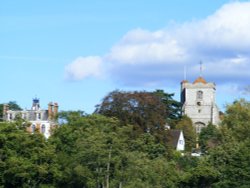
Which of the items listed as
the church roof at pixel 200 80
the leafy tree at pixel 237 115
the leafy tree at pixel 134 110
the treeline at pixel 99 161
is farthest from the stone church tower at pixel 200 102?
the treeline at pixel 99 161

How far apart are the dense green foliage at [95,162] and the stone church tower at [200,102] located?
68.5 metres

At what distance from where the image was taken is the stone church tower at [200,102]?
131250 mm

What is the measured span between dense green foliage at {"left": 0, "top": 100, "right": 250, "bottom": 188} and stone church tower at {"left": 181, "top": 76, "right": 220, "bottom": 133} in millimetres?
68527

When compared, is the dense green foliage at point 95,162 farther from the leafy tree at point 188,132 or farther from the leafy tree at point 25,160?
the leafy tree at point 188,132

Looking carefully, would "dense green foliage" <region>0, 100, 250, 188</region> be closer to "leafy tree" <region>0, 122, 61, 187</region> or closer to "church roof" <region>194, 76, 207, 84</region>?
"leafy tree" <region>0, 122, 61, 187</region>

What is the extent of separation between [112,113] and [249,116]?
1683 centimetres

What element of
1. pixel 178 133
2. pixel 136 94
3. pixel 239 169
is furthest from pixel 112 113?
pixel 178 133

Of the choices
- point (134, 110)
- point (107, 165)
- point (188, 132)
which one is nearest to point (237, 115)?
point (134, 110)

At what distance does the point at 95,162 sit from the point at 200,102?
84694mm

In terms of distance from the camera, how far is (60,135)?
58.9 metres

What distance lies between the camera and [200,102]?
13350 centimetres

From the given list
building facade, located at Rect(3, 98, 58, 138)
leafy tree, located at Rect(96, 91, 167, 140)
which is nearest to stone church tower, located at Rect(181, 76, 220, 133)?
building facade, located at Rect(3, 98, 58, 138)


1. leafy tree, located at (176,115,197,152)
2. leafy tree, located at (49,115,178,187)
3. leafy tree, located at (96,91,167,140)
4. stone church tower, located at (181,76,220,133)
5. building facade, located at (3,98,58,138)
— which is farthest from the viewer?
stone church tower, located at (181,76,220,133)

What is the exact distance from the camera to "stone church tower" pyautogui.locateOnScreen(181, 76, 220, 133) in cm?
13125
